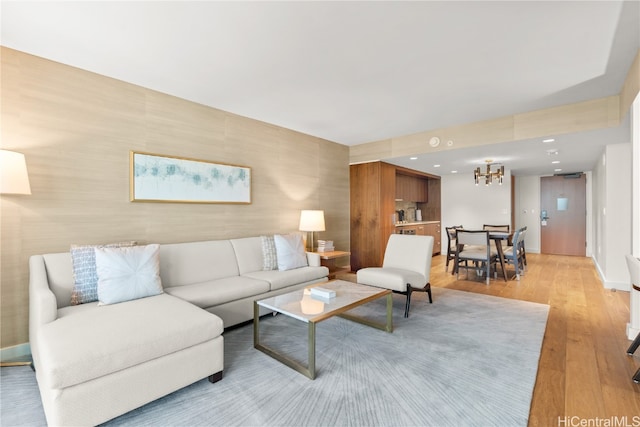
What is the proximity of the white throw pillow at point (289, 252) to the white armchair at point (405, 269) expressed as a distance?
0.80 metres

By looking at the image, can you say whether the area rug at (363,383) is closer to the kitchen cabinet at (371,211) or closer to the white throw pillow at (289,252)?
the white throw pillow at (289,252)

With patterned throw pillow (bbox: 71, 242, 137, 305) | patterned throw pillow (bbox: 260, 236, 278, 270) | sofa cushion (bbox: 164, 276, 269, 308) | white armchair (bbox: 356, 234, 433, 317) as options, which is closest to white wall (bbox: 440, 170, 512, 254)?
white armchair (bbox: 356, 234, 433, 317)

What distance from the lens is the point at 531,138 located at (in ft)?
13.2

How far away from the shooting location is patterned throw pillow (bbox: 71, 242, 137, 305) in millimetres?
2451

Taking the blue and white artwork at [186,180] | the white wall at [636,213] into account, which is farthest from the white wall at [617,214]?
the blue and white artwork at [186,180]

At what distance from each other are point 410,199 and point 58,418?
755 cm

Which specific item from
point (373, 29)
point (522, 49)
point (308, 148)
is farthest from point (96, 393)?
point (308, 148)

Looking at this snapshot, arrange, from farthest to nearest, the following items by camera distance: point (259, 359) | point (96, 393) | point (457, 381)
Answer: point (259, 359)
point (457, 381)
point (96, 393)

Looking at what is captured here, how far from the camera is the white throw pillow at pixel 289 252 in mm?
3842

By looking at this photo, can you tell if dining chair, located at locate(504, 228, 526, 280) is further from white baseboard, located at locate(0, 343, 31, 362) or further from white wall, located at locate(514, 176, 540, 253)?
white baseboard, located at locate(0, 343, 31, 362)

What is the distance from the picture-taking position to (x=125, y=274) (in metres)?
2.47

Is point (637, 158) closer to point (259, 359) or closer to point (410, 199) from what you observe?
point (259, 359)

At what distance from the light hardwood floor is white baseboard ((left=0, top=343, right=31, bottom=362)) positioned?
377 cm

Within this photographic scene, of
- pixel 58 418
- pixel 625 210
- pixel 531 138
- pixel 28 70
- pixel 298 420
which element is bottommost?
pixel 298 420
